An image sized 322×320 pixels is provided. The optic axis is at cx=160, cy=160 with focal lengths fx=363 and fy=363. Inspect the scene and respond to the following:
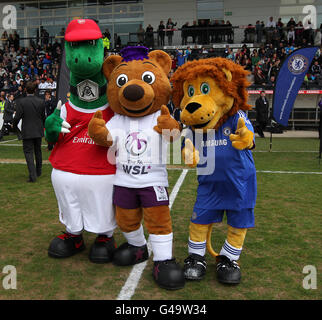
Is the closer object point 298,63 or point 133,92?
point 133,92

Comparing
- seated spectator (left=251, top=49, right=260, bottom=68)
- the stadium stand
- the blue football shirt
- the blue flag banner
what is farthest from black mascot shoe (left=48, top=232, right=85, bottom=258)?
seated spectator (left=251, top=49, right=260, bottom=68)

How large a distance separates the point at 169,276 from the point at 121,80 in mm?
1773

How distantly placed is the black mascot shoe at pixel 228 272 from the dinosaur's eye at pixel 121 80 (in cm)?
184

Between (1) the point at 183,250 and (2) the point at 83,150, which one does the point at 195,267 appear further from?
(2) the point at 83,150

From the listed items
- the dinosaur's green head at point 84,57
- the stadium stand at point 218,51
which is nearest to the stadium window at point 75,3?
the stadium stand at point 218,51

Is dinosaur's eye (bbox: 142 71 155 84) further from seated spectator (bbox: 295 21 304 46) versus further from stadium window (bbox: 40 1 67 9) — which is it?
stadium window (bbox: 40 1 67 9)

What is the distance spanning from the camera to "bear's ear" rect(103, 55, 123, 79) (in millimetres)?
3502

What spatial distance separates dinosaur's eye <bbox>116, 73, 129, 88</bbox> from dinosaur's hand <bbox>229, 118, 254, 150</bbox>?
1089 millimetres

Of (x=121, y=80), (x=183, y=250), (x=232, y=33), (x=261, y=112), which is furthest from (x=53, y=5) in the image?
(x=183, y=250)

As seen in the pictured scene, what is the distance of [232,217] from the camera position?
320 centimetres

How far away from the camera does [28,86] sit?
21.7ft

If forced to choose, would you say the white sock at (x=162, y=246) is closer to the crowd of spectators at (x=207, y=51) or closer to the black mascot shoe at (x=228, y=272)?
the black mascot shoe at (x=228, y=272)

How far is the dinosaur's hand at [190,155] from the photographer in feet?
10.1

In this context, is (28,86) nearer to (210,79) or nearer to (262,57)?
(210,79)
